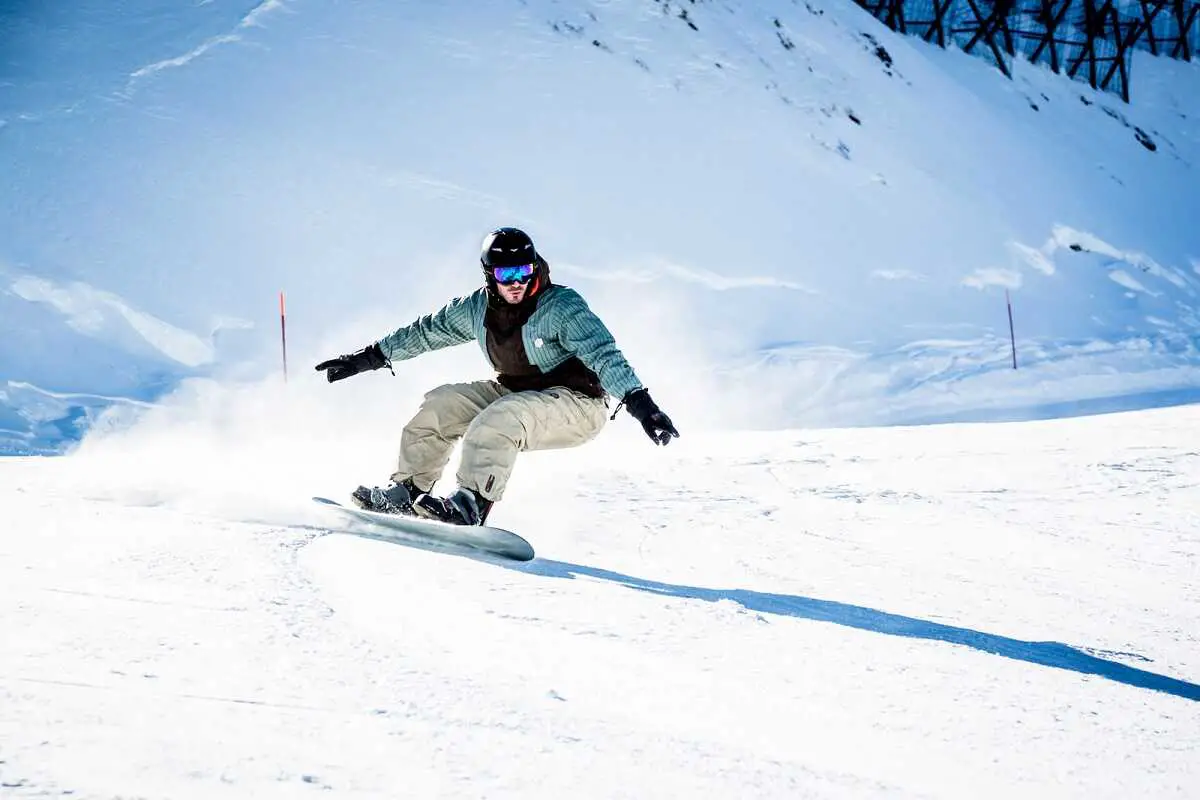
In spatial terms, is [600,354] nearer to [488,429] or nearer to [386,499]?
[488,429]

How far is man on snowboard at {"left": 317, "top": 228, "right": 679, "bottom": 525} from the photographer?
11.9 feet

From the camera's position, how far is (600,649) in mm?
2117

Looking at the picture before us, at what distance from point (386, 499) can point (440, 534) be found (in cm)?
55

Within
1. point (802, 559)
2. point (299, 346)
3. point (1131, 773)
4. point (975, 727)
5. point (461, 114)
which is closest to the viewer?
point (1131, 773)

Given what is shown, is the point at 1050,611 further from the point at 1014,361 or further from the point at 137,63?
the point at 137,63

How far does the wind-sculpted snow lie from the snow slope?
631 cm

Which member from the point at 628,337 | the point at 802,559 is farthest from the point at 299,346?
the point at 802,559

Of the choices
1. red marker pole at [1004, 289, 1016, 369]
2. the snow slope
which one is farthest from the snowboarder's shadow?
red marker pole at [1004, 289, 1016, 369]

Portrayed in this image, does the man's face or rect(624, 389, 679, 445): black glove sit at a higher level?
the man's face

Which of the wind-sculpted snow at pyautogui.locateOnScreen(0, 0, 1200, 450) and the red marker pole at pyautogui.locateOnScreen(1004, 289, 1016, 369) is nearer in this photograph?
the wind-sculpted snow at pyautogui.locateOnScreen(0, 0, 1200, 450)

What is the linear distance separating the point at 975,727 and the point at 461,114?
1258 centimetres

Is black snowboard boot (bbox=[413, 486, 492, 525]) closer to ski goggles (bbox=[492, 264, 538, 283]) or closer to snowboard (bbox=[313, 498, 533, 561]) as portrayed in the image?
snowboard (bbox=[313, 498, 533, 561])

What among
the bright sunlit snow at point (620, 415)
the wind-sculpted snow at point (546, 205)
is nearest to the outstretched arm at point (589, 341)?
the bright sunlit snow at point (620, 415)

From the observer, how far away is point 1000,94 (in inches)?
862
